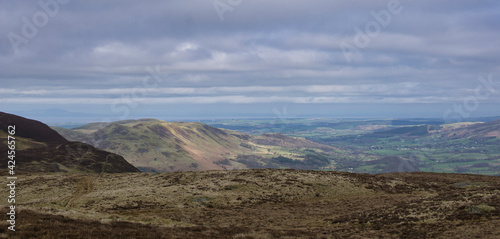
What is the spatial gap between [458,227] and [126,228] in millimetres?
33422

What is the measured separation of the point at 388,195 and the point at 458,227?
1110 inches

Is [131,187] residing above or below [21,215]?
below

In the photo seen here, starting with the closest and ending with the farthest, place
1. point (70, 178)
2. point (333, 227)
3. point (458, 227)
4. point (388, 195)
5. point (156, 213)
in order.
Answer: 1. point (458, 227)
2. point (333, 227)
3. point (156, 213)
4. point (388, 195)
5. point (70, 178)

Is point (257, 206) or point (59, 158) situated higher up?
point (257, 206)

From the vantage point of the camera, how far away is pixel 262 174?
74.4m

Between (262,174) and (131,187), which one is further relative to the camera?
(262,174)

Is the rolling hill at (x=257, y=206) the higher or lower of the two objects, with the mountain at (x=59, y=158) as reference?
higher

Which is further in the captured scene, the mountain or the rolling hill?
the mountain

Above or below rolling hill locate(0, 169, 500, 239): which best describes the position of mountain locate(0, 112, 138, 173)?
below

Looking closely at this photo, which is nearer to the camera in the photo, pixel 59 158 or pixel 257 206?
pixel 257 206

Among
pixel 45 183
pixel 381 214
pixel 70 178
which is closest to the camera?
pixel 381 214

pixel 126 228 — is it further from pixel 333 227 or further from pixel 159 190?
pixel 159 190

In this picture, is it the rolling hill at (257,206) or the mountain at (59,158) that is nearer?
the rolling hill at (257,206)

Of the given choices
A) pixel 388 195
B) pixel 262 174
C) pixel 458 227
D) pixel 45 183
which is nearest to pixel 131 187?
pixel 45 183
